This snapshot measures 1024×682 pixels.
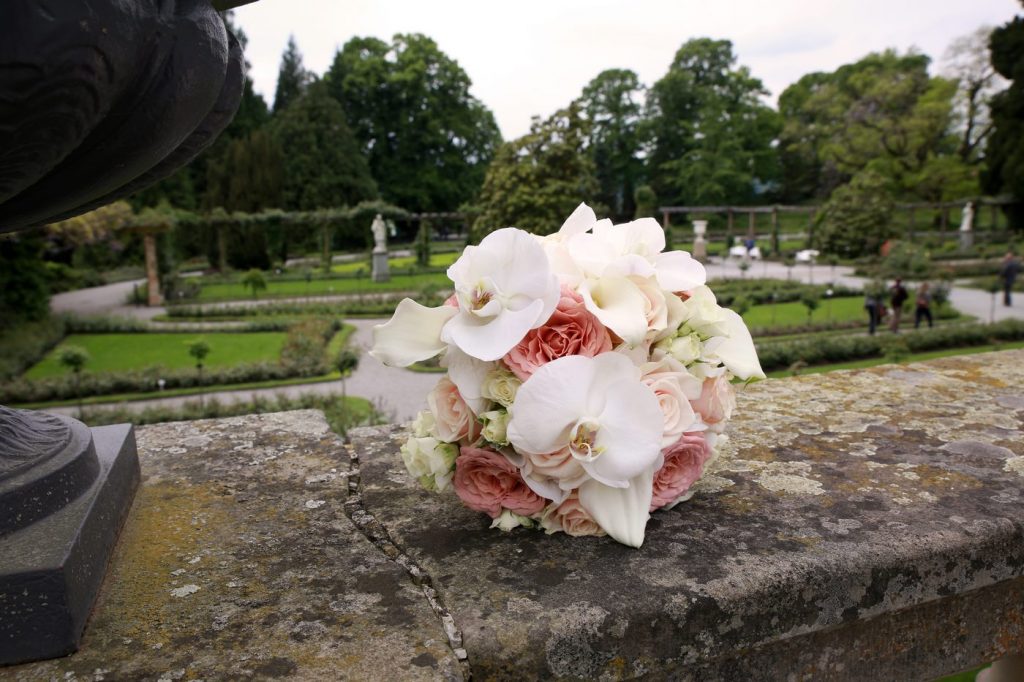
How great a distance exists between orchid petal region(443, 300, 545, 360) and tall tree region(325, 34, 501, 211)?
151 feet

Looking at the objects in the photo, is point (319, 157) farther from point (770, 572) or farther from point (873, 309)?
point (770, 572)

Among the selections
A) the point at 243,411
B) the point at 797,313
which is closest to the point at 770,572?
the point at 243,411

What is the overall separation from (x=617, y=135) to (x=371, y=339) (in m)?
43.1

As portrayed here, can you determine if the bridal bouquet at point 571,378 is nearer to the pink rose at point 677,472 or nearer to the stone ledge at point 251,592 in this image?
the pink rose at point 677,472

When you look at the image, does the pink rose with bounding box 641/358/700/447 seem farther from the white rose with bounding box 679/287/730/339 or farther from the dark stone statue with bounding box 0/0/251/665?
the dark stone statue with bounding box 0/0/251/665

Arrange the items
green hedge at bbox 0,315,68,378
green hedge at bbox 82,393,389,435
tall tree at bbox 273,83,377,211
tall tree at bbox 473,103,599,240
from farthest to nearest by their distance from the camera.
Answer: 1. tall tree at bbox 273,83,377,211
2. tall tree at bbox 473,103,599,240
3. green hedge at bbox 0,315,68,378
4. green hedge at bbox 82,393,389,435

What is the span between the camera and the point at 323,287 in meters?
26.8

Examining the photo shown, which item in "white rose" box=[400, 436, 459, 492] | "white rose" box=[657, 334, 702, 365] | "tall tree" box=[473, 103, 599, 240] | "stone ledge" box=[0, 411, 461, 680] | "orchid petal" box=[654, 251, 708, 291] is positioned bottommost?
"stone ledge" box=[0, 411, 461, 680]

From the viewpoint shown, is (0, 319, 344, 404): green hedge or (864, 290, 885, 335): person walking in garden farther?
(864, 290, 885, 335): person walking in garden

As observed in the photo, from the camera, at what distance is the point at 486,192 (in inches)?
1108

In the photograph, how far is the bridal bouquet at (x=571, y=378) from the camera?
1.40 m

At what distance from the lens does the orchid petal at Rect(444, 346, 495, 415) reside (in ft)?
4.84

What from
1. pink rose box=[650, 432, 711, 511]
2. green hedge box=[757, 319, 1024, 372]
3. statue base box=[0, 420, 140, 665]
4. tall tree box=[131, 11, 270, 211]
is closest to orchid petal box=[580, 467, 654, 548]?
pink rose box=[650, 432, 711, 511]

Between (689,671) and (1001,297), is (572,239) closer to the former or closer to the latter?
(689,671)
